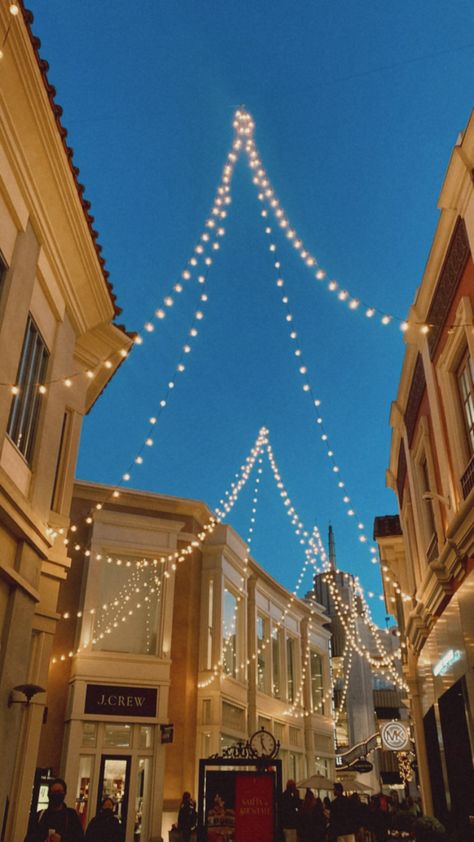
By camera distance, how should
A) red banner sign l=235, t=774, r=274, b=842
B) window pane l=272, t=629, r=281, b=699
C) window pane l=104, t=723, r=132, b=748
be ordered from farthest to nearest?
window pane l=272, t=629, r=281, b=699
window pane l=104, t=723, r=132, b=748
red banner sign l=235, t=774, r=274, b=842

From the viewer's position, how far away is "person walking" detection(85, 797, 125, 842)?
764 centimetres

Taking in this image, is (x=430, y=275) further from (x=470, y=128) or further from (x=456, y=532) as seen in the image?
(x=456, y=532)

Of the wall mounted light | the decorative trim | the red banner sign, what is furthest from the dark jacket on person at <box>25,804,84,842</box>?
the decorative trim

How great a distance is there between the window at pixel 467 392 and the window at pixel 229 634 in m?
12.4

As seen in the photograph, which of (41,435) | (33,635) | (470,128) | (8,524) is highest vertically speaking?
(470,128)

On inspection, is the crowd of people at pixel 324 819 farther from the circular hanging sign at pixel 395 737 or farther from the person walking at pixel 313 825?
the circular hanging sign at pixel 395 737

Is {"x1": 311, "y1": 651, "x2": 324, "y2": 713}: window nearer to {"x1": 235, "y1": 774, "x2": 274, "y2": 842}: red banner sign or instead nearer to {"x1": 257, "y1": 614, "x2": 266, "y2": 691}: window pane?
{"x1": 257, "y1": 614, "x2": 266, "y2": 691}: window pane

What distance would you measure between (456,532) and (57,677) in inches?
454

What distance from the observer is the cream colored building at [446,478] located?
8406mm

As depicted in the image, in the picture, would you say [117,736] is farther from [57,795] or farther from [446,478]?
[446,478]

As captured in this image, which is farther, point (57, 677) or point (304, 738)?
point (304, 738)

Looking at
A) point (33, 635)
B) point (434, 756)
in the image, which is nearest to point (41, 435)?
point (33, 635)

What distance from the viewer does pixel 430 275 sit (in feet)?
32.7

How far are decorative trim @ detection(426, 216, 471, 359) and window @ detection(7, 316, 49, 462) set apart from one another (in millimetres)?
5014
